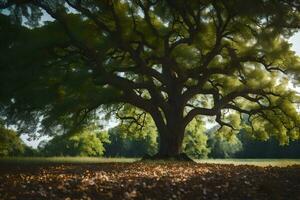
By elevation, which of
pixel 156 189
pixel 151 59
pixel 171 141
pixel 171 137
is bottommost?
pixel 156 189

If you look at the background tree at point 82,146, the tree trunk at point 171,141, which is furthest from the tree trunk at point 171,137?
the background tree at point 82,146

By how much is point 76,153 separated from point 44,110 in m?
48.3

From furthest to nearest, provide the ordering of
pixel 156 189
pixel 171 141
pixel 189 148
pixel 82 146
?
1. pixel 82 146
2. pixel 189 148
3. pixel 171 141
4. pixel 156 189

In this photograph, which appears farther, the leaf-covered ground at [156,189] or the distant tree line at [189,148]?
the distant tree line at [189,148]

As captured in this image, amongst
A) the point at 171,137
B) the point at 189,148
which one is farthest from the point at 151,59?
→ the point at 189,148

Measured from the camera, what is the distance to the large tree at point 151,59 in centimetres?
2334

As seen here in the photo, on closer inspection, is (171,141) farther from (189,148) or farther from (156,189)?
(189,148)

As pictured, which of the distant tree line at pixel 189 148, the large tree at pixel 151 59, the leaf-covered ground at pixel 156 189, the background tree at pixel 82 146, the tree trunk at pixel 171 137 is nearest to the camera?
the leaf-covered ground at pixel 156 189

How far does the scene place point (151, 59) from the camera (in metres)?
29.5

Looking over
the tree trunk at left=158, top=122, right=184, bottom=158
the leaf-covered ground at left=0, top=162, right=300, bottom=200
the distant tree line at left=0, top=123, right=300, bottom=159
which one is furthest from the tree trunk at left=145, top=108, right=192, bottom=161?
the distant tree line at left=0, top=123, right=300, bottom=159

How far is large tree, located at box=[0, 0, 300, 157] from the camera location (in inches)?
919

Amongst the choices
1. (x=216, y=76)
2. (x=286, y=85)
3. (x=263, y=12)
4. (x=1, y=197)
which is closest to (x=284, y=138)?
(x=286, y=85)

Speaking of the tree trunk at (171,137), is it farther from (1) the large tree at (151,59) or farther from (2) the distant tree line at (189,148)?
(2) the distant tree line at (189,148)

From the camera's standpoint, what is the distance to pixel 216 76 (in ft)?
107
